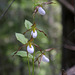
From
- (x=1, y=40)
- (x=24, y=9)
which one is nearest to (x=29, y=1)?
(x=24, y=9)

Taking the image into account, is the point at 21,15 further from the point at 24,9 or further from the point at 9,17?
the point at 9,17

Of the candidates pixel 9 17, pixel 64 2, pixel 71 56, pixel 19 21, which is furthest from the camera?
pixel 19 21

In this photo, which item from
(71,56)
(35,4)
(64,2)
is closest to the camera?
(35,4)

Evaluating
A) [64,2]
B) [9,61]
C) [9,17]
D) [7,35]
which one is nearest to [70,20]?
[64,2]

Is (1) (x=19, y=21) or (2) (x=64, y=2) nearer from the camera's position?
(2) (x=64, y=2)

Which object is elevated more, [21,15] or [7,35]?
[21,15]

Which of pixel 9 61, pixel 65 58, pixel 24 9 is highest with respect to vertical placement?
pixel 24 9

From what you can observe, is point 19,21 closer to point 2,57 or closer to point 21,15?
point 21,15

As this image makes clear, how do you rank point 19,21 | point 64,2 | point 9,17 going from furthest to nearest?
point 19,21 < point 9,17 < point 64,2

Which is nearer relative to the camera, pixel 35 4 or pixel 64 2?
pixel 35 4
